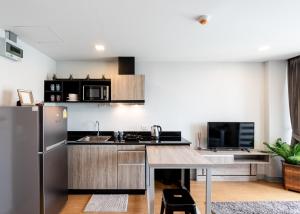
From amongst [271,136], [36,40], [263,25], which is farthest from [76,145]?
[271,136]

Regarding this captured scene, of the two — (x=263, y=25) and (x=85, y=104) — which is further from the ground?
(x=263, y=25)

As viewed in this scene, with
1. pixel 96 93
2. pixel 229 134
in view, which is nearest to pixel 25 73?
pixel 96 93

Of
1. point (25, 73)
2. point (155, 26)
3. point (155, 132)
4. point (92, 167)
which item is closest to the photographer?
point (155, 26)

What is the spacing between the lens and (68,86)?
174 inches

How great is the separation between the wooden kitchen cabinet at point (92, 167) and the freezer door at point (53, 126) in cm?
57

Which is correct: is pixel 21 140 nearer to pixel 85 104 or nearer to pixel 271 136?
pixel 85 104

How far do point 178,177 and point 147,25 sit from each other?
2990 mm

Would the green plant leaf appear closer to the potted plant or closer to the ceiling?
the potted plant

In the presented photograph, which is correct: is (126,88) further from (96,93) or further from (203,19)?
(203,19)

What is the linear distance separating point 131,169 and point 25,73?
90.2 inches

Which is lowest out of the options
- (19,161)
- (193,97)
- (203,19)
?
(19,161)

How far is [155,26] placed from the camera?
2.66 m

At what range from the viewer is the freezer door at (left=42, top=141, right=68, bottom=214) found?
2.62 metres

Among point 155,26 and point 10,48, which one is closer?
point 155,26
